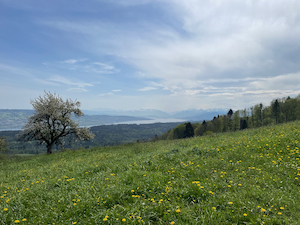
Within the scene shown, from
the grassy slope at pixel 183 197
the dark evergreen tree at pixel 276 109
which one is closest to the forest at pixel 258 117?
→ the dark evergreen tree at pixel 276 109

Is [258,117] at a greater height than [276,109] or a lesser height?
lesser

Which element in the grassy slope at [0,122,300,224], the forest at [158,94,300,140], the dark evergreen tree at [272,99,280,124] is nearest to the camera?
the grassy slope at [0,122,300,224]

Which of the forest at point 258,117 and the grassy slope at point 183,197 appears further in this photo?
the forest at point 258,117

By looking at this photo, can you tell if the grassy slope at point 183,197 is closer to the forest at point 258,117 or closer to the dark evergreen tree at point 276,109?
the forest at point 258,117

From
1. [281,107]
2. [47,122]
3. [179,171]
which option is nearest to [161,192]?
[179,171]

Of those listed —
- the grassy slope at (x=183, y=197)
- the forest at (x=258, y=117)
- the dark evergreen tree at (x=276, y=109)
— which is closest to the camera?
the grassy slope at (x=183, y=197)

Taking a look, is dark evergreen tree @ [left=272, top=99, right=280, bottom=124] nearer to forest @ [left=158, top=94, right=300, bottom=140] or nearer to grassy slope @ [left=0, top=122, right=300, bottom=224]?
forest @ [left=158, top=94, right=300, bottom=140]

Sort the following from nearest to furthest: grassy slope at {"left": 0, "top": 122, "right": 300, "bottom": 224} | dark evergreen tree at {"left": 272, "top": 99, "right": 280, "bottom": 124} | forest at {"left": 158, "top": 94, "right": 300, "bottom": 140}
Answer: grassy slope at {"left": 0, "top": 122, "right": 300, "bottom": 224} < forest at {"left": 158, "top": 94, "right": 300, "bottom": 140} < dark evergreen tree at {"left": 272, "top": 99, "right": 280, "bottom": 124}

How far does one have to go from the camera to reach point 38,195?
21.9 feet

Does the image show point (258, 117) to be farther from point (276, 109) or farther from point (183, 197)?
point (183, 197)

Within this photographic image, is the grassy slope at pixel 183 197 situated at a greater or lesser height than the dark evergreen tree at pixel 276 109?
lesser

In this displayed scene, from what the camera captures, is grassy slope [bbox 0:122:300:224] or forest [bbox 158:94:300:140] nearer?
grassy slope [bbox 0:122:300:224]

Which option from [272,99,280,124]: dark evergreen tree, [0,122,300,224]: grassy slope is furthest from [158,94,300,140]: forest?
[0,122,300,224]: grassy slope

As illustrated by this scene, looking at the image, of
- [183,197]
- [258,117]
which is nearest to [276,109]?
[258,117]
